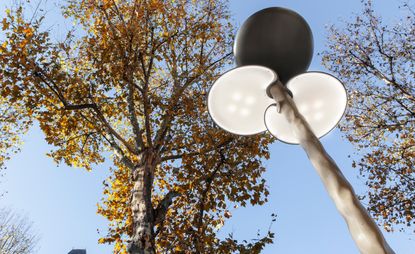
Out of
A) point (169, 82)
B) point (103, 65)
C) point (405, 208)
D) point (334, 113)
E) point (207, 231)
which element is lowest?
point (334, 113)

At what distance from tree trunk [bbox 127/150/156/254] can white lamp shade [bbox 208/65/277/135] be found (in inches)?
192

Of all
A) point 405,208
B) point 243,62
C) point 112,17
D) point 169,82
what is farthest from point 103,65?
point 405,208

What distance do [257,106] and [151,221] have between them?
18.2 ft

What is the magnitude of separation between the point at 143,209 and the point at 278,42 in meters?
6.01

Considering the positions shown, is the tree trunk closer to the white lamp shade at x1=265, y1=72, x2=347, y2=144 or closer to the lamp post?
the lamp post

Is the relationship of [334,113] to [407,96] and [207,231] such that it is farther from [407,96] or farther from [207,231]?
[407,96]

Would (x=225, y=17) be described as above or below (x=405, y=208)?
above

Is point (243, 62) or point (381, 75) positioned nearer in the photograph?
point (243, 62)

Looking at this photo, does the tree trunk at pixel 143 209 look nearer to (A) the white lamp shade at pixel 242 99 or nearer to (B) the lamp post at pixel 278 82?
(A) the white lamp shade at pixel 242 99

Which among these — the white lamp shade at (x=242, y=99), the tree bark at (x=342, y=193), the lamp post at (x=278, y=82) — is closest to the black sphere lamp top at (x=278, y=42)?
the lamp post at (x=278, y=82)

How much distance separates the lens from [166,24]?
12094 millimetres

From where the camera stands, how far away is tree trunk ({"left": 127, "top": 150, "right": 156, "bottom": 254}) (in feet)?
22.0

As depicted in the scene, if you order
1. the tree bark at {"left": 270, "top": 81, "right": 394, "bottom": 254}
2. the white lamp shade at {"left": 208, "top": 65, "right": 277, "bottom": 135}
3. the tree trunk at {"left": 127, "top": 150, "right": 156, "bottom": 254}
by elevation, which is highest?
the tree trunk at {"left": 127, "top": 150, "right": 156, "bottom": 254}

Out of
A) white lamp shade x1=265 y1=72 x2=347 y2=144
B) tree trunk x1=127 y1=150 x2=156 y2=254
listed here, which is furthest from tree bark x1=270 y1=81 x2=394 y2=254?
tree trunk x1=127 y1=150 x2=156 y2=254
